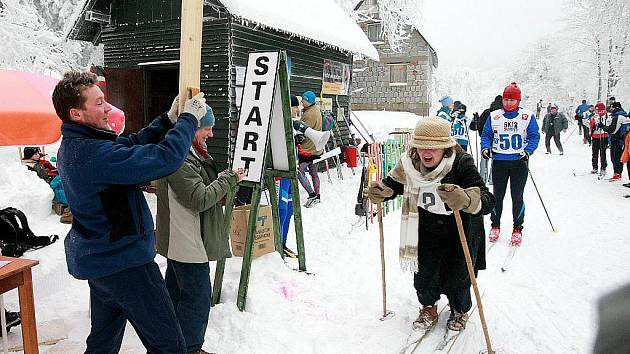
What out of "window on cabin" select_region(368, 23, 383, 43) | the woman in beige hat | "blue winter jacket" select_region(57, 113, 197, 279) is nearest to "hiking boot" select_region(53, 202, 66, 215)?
"blue winter jacket" select_region(57, 113, 197, 279)

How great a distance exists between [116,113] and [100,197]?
101 inches

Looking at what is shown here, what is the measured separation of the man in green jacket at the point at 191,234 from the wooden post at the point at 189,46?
0.51 meters

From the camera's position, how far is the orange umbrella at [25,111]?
3.77m

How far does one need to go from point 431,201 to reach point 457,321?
1087 millimetres

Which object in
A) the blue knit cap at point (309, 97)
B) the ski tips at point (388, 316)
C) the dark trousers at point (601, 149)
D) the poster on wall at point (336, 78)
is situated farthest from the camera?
the poster on wall at point (336, 78)

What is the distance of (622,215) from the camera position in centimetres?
831

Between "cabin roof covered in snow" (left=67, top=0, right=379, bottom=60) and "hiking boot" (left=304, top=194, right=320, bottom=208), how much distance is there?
135 inches

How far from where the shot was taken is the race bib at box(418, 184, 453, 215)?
12.0 ft

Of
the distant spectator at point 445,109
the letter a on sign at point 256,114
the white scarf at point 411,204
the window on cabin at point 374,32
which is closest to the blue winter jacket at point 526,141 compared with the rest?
the white scarf at point 411,204

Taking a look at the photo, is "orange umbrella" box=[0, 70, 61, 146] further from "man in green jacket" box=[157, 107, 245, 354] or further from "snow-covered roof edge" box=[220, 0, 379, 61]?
"snow-covered roof edge" box=[220, 0, 379, 61]

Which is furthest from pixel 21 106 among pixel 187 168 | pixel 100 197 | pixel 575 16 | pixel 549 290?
pixel 575 16

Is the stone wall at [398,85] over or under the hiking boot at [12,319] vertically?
over

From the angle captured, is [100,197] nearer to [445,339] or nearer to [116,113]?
[116,113]

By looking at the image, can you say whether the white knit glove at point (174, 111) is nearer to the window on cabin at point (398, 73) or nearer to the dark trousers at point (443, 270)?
the dark trousers at point (443, 270)
